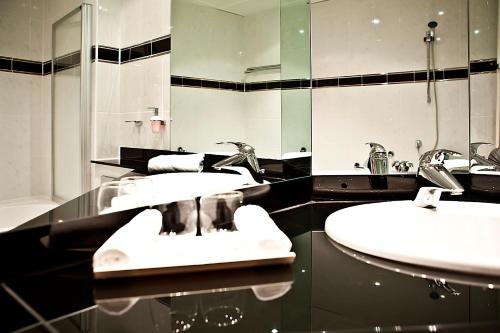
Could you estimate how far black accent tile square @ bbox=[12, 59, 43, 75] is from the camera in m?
0.66

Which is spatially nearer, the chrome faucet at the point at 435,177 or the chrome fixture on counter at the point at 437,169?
the chrome faucet at the point at 435,177

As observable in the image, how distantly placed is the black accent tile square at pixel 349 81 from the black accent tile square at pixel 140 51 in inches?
31.3

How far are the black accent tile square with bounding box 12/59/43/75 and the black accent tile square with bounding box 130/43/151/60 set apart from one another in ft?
1.72

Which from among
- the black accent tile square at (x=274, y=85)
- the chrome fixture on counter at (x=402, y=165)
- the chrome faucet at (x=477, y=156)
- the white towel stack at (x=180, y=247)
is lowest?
the white towel stack at (x=180, y=247)

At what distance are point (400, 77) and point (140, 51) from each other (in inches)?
39.9

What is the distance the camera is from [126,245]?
2.24 ft

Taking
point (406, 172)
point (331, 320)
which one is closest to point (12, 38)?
point (331, 320)

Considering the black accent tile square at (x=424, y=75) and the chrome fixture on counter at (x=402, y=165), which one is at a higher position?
the black accent tile square at (x=424, y=75)

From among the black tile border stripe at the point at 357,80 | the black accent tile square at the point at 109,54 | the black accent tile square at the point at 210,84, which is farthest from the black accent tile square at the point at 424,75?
the black accent tile square at the point at 109,54

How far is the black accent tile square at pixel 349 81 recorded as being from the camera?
1.65m

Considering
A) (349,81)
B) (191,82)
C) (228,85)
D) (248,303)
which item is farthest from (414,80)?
(248,303)

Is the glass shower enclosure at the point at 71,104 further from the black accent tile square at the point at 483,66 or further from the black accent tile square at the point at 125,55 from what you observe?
the black accent tile square at the point at 483,66

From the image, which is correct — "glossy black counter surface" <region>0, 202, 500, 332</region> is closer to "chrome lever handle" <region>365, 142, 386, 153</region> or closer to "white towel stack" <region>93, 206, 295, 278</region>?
"white towel stack" <region>93, 206, 295, 278</region>

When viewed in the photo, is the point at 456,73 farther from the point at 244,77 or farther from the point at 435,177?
the point at 244,77
